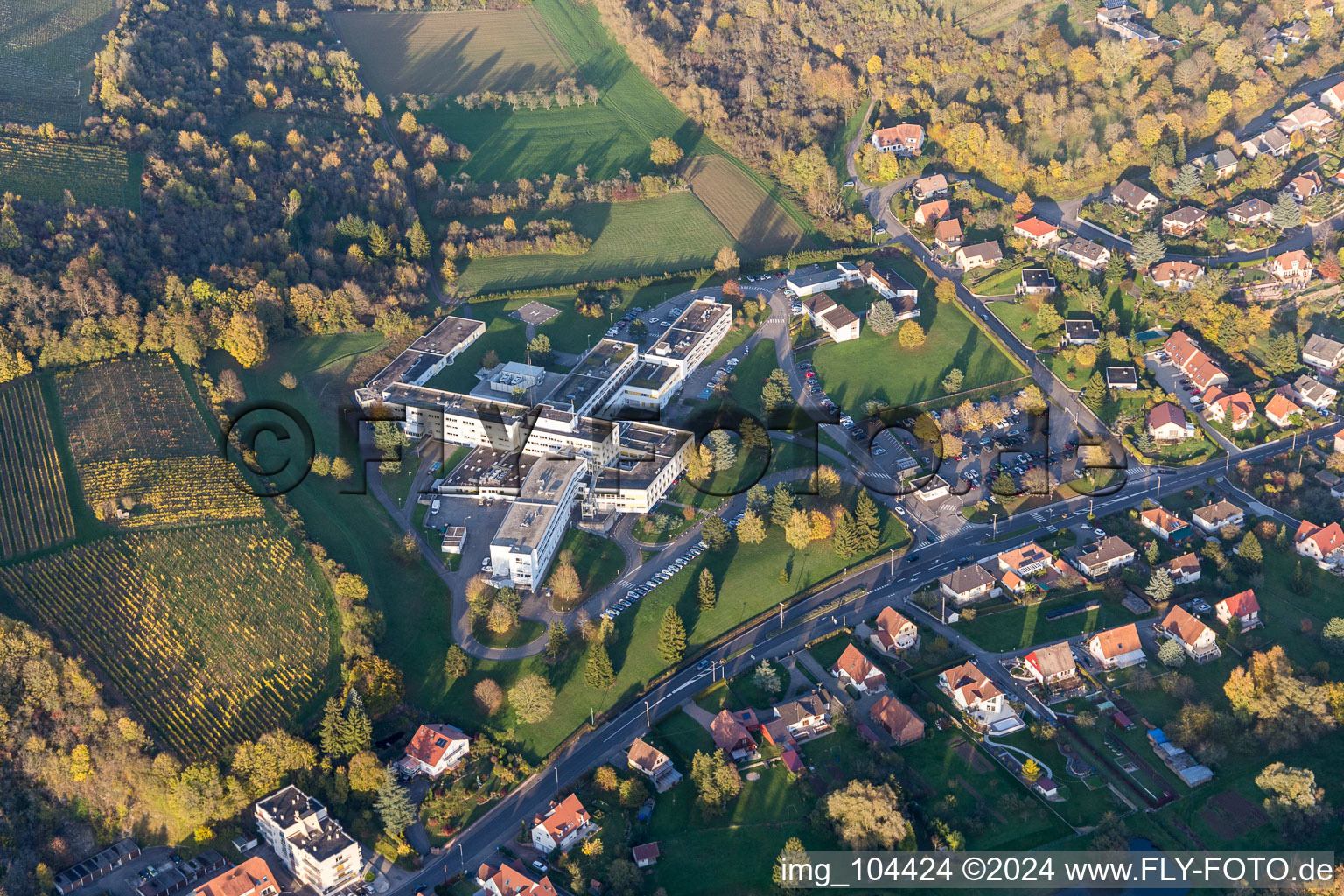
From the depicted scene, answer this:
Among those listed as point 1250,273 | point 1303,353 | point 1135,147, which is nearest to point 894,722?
point 1303,353

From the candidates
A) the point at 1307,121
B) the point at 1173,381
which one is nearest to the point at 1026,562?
the point at 1173,381

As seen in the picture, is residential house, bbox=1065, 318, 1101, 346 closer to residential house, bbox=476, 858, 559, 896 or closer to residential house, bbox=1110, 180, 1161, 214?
residential house, bbox=1110, 180, 1161, 214

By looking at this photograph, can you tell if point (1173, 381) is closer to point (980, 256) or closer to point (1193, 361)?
point (1193, 361)

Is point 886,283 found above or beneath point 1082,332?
above

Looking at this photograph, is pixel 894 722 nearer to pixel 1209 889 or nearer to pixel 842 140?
pixel 1209 889

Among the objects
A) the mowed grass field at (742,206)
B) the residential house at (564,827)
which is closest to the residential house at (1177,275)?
the mowed grass field at (742,206)

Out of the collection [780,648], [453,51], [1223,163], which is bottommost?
[780,648]
